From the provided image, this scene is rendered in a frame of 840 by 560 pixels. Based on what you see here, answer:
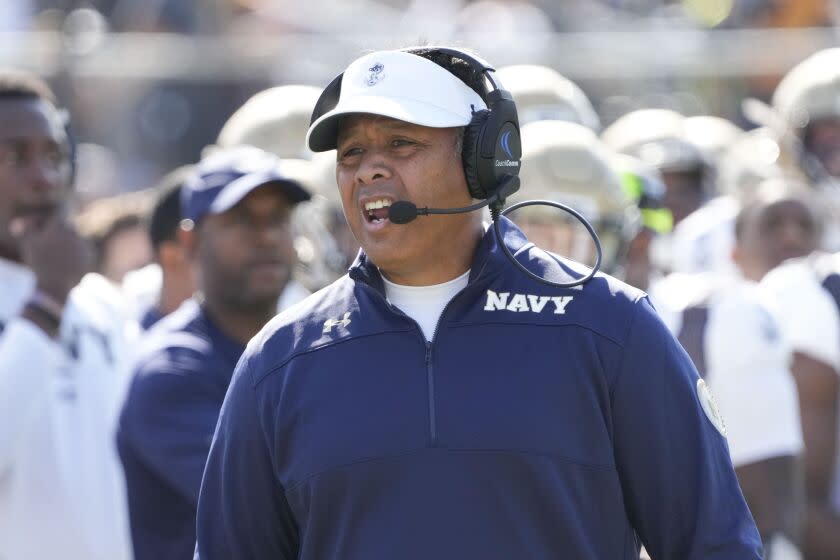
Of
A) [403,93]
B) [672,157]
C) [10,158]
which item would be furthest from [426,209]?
[672,157]

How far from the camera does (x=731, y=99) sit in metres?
11.2

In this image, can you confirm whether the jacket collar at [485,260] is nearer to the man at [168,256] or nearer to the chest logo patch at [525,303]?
the chest logo patch at [525,303]

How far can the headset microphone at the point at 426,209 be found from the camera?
9.91ft

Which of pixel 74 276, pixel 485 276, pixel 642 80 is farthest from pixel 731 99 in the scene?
pixel 485 276

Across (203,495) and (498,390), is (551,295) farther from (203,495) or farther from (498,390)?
(203,495)

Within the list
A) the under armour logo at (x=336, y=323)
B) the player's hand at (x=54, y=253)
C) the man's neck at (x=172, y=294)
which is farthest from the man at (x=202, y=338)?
the under armour logo at (x=336, y=323)

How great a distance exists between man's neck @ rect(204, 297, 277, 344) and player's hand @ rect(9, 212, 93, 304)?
55 cm

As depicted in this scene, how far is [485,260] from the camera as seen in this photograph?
10.2ft

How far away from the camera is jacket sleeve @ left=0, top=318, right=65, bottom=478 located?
479cm

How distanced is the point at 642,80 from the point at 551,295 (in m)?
8.25

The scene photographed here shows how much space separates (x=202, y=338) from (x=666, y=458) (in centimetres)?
203

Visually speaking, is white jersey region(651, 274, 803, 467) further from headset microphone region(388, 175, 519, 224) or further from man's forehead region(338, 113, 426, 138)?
man's forehead region(338, 113, 426, 138)

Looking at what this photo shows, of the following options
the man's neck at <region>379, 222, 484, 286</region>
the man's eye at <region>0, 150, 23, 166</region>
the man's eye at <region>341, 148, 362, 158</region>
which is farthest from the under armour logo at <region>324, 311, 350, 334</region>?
the man's eye at <region>0, 150, 23, 166</region>

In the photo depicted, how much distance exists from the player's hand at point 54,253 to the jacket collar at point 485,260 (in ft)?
6.81
